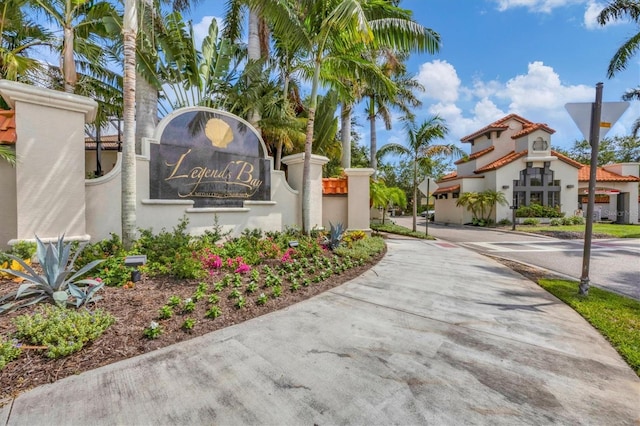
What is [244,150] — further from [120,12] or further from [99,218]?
[120,12]

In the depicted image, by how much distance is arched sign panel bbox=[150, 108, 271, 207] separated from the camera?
664 cm

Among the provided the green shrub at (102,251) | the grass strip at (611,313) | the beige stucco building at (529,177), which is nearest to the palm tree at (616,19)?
the beige stucco building at (529,177)

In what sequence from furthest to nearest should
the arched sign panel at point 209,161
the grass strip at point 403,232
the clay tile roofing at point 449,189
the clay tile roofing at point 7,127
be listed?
1. the clay tile roofing at point 449,189
2. the grass strip at point 403,232
3. the arched sign panel at point 209,161
4. the clay tile roofing at point 7,127

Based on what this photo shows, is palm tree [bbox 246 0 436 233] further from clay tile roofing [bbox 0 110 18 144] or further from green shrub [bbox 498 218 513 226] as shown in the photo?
green shrub [bbox 498 218 513 226]

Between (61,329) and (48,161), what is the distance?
407 cm

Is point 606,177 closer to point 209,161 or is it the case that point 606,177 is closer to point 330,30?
point 330,30

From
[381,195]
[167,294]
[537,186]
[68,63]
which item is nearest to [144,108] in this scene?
[68,63]

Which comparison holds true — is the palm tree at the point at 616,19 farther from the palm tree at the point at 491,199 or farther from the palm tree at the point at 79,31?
the palm tree at the point at 79,31

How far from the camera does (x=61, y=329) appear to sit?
283 cm

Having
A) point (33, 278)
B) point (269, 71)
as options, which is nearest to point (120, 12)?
point (269, 71)

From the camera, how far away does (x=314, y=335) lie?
334 cm

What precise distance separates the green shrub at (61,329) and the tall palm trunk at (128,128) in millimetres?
2457

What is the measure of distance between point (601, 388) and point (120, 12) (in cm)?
1315

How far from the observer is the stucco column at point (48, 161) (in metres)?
4.86
